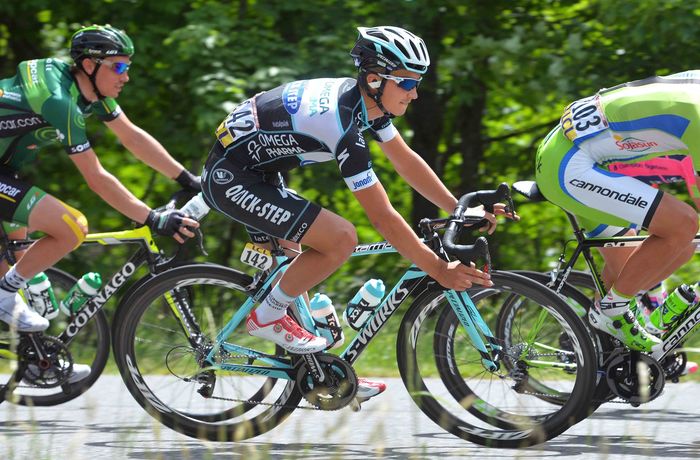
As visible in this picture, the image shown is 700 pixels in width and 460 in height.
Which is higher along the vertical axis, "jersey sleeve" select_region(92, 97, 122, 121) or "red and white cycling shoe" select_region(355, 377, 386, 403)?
"jersey sleeve" select_region(92, 97, 122, 121)

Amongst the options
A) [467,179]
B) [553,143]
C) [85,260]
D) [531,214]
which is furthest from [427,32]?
[553,143]

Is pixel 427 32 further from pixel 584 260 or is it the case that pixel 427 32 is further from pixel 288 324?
pixel 288 324

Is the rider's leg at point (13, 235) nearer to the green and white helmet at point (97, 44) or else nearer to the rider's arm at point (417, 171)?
the green and white helmet at point (97, 44)

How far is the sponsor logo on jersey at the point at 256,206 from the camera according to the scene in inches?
205

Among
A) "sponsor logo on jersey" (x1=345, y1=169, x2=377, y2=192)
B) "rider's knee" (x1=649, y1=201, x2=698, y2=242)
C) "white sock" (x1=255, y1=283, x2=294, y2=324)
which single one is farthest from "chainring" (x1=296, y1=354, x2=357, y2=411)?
"rider's knee" (x1=649, y1=201, x2=698, y2=242)

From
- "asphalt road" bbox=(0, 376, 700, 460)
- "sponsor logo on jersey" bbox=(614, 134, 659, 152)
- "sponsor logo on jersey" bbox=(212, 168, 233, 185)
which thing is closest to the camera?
"asphalt road" bbox=(0, 376, 700, 460)

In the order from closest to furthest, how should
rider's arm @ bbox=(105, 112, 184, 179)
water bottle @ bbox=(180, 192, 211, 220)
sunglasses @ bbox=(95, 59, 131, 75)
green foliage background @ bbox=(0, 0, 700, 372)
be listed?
water bottle @ bbox=(180, 192, 211, 220), sunglasses @ bbox=(95, 59, 131, 75), rider's arm @ bbox=(105, 112, 184, 179), green foliage background @ bbox=(0, 0, 700, 372)

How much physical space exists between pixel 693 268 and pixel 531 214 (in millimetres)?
1908

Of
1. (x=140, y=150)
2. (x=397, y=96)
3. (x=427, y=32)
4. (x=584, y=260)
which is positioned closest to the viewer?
(x=397, y=96)

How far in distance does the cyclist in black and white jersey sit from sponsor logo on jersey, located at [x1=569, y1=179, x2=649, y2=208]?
437mm

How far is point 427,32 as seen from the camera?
9711 millimetres

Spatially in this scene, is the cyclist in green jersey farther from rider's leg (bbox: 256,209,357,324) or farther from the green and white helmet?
rider's leg (bbox: 256,209,357,324)

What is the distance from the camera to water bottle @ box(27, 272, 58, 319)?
254 inches

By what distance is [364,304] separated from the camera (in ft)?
17.9
